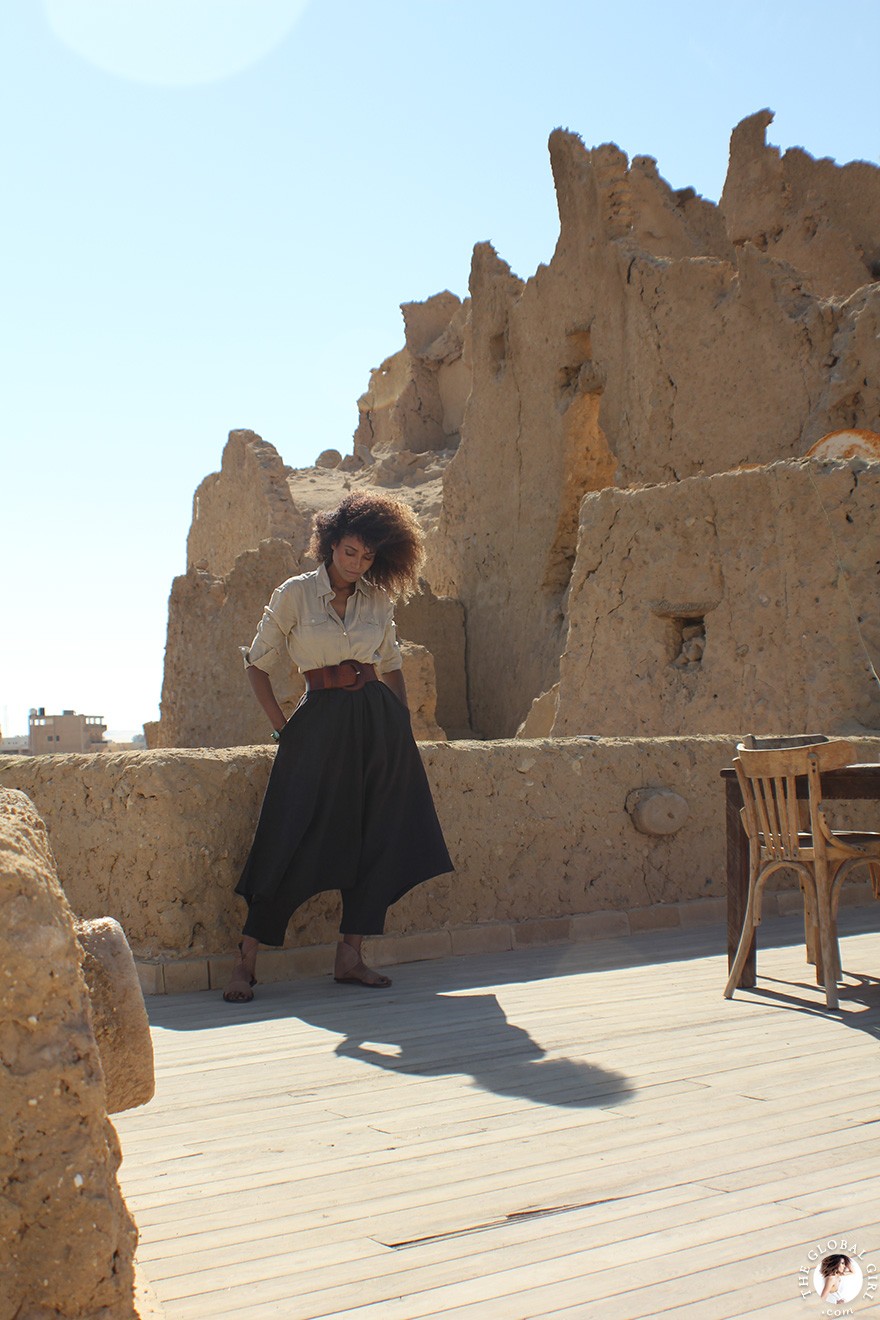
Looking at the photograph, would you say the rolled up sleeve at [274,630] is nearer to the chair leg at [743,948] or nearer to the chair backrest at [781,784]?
the chair backrest at [781,784]

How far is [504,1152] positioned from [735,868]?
2.05 metres

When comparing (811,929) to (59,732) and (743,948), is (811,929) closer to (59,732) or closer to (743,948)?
(743,948)

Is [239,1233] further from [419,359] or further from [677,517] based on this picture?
[419,359]

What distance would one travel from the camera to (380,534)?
4387 mm

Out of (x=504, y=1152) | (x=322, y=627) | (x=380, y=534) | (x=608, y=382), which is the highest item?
(x=608, y=382)

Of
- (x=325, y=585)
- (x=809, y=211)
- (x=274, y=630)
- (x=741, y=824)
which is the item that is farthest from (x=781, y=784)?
(x=809, y=211)

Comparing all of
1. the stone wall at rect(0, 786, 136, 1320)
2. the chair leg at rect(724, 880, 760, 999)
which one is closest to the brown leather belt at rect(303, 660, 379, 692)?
the chair leg at rect(724, 880, 760, 999)

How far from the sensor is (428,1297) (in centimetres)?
183

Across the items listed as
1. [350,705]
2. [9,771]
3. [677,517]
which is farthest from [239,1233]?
[677,517]

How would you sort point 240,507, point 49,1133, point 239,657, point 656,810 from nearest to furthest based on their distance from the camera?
1. point 49,1133
2. point 656,810
3. point 239,657
4. point 240,507

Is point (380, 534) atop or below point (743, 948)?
atop

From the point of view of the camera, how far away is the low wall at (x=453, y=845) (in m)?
4.38

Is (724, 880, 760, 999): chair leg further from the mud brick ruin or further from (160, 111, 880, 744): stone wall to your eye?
(160, 111, 880, 744): stone wall

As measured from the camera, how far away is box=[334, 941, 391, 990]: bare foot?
4.24 m
